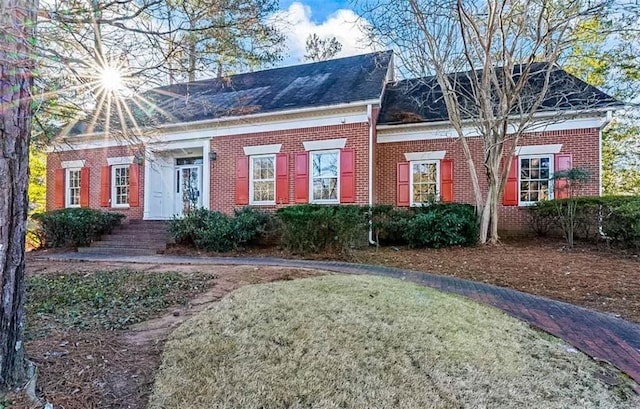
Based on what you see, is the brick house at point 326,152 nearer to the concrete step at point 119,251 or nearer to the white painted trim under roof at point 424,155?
the white painted trim under roof at point 424,155

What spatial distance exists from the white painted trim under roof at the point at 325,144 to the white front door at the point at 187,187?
460 centimetres

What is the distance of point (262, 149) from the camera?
1218cm

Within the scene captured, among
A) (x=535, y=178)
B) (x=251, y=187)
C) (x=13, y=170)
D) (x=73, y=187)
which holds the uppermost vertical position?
(x=535, y=178)

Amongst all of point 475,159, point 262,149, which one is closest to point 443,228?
point 475,159

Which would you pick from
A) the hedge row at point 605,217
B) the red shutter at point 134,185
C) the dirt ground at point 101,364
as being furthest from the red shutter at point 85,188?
the hedge row at point 605,217

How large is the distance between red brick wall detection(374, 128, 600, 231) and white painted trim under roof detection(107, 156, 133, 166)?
9.18 m

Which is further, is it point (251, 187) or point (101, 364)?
point (251, 187)

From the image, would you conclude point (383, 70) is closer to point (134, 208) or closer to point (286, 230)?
point (286, 230)

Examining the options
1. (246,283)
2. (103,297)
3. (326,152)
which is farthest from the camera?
(326,152)

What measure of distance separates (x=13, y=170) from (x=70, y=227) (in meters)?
10.5

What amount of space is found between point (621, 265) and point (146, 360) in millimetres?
8437

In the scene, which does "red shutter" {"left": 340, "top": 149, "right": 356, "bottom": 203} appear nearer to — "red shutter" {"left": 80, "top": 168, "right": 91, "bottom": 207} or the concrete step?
the concrete step

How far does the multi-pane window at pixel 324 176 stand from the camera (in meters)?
11.5

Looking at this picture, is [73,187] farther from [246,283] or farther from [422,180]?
[422,180]
